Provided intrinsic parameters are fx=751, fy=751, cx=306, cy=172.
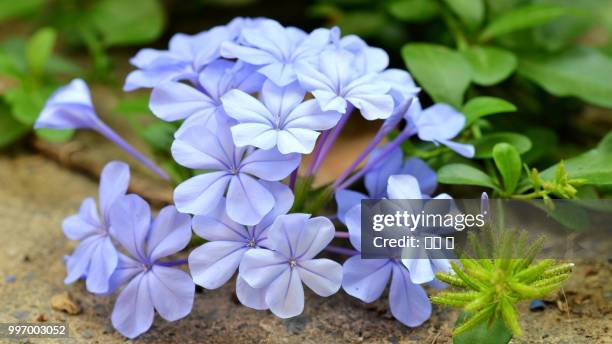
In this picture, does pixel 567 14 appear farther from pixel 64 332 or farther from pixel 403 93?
pixel 64 332

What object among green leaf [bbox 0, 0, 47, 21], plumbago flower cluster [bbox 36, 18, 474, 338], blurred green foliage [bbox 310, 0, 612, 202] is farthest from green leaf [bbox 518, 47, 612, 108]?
green leaf [bbox 0, 0, 47, 21]

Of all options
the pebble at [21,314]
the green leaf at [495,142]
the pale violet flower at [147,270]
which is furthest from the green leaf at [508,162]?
the pebble at [21,314]

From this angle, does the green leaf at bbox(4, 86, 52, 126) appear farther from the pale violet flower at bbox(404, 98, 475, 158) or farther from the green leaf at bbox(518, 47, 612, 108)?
the green leaf at bbox(518, 47, 612, 108)

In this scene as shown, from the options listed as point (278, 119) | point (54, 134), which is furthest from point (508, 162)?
point (54, 134)

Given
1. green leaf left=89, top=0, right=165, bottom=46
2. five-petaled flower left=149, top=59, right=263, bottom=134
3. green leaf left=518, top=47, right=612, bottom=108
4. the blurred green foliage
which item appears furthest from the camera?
green leaf left=89, top=0, right=165, bottom=46

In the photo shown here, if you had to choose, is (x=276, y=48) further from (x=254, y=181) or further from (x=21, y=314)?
(x=21, y=314)

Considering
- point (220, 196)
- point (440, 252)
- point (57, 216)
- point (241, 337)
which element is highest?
point (220, 196)

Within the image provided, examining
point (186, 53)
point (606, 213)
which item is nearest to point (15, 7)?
point (186, 53)
